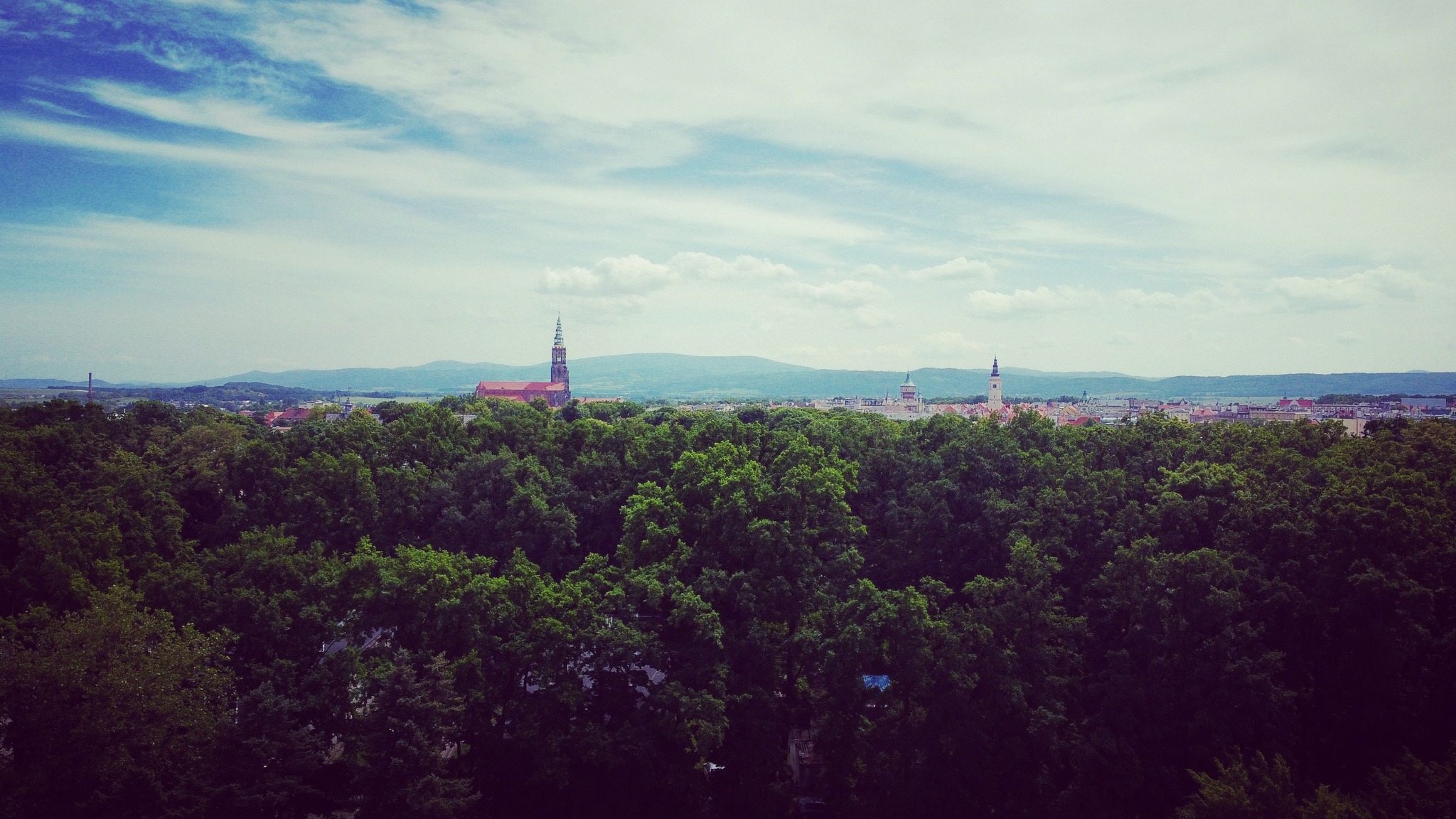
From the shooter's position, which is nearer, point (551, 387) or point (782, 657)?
point (782, 657)

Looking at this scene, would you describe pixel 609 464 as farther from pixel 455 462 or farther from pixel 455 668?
pixel 455 668

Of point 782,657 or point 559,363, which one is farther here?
point 559,363

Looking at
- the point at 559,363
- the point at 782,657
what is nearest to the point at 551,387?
the point at 559,363

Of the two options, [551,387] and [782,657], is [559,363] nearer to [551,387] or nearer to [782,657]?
[551,387]

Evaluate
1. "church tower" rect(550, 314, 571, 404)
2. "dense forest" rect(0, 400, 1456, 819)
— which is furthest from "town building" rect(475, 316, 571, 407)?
"dense forest" rect(0, 400, 1456, 819)

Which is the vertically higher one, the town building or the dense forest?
the town building

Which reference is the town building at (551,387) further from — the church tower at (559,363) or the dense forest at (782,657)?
the dense forest at (782,657)

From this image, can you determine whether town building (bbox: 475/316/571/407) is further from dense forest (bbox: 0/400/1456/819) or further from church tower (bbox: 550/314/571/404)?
dense forest (bbox: 0/400/1456/819)

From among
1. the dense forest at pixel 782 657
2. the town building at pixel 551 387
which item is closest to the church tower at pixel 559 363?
the town building at pixel 551 387
